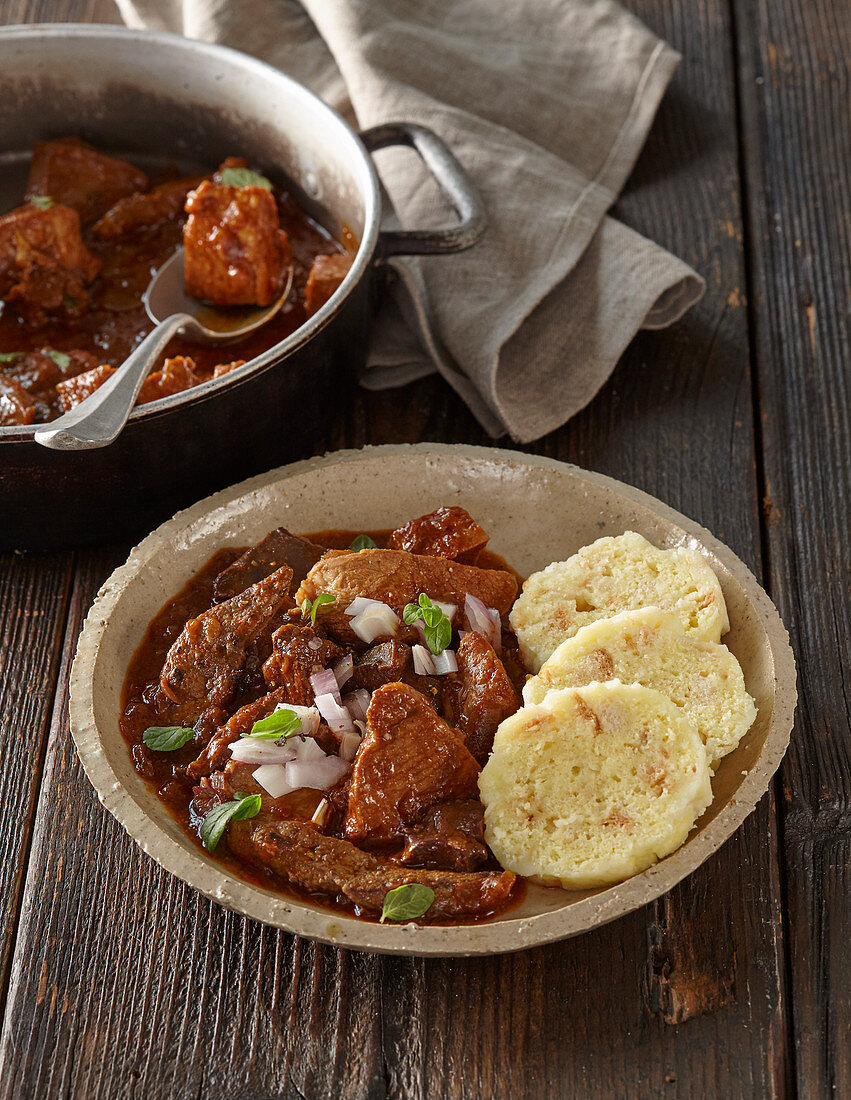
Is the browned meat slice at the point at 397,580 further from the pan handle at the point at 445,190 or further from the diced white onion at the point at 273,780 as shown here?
the pan handle at the point at 445,190

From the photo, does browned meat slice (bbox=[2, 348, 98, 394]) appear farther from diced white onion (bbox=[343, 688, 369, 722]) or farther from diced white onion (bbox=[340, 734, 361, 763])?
diced white onion (bbox=[340, 734, 361, 763])

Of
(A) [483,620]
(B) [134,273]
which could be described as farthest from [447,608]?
(B) [134,273]

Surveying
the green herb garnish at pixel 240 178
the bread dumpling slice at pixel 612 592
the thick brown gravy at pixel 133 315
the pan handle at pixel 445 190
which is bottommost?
the bread dumpling slice at pixel 612 592

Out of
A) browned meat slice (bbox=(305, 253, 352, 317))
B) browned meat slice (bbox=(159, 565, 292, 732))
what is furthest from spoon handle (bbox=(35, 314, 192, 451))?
browned meat slice (bbox=(305, 253, 352, 317))

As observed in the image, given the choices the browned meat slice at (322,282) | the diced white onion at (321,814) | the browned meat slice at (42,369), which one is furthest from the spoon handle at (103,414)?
the diced white onion at (321,814)

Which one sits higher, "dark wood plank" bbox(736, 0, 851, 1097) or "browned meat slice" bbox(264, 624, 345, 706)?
"browned meat slice" bbox(264, 624, 345, 706)

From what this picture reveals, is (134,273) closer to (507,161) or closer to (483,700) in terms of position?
(507,161)
